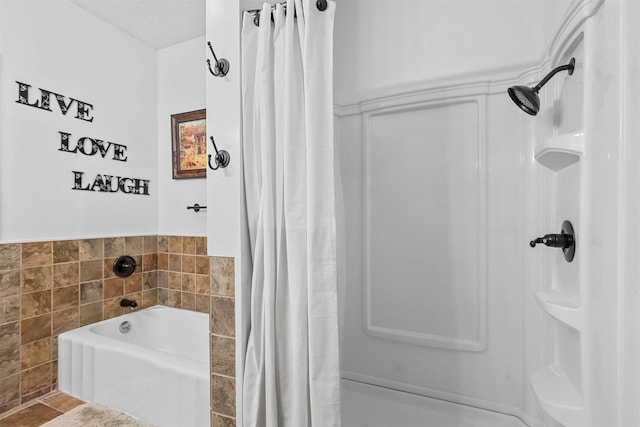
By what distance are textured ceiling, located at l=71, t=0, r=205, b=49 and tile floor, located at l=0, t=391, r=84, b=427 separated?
246 cm

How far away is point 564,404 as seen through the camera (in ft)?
3.62

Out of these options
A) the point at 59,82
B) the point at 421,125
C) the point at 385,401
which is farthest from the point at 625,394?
the point at 59,82

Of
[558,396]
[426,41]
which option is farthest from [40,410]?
[426,41]

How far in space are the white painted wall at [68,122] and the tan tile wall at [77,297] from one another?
13cm

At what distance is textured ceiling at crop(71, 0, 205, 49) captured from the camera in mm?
2154

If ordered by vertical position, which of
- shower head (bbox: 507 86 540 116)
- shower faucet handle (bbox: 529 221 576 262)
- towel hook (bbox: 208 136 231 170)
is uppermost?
shower head (bbox: 507 86 540 116)

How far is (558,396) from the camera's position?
1.17 metres

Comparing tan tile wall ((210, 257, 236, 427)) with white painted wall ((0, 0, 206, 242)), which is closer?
tan tile wall ((210, 257, 236, 427))

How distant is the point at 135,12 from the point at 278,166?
6.24 feet

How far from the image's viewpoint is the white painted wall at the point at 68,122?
1841 millimetres

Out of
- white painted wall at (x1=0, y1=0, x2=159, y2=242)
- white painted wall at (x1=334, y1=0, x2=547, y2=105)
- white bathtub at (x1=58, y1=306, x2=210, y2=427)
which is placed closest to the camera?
white bathtub at (x1=58, y1=306, x2=210, y2=427)

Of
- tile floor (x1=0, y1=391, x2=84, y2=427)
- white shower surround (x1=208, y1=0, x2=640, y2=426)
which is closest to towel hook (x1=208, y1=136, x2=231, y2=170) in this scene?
white shower surround (x1=208, y1=0, x2=640, y2=426)

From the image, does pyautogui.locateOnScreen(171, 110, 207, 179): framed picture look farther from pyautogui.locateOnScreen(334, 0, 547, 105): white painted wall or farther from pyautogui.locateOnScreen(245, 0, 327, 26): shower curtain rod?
pyautogui.locateOnScreen(245, 0, 327, 26): shower curtain rod

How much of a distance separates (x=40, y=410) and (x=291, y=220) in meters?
1.86
